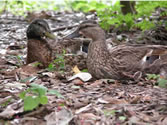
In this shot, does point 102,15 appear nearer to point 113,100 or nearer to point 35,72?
point 35,72

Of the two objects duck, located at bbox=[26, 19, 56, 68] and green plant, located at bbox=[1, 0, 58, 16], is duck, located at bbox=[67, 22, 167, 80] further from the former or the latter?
green plant, located at bbox=[1, 0, 58, 16]

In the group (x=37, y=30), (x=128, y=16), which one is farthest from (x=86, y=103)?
(x=128, y=16)

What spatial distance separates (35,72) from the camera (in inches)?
181

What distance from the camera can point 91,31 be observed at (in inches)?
184

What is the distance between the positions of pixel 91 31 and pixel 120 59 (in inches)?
28.0

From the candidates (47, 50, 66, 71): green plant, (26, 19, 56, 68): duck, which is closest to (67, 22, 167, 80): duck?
(47, 50, 66, 71): green plant

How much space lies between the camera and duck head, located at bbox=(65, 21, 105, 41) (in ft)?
15.1

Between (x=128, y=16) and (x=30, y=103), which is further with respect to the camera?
(x=128, y=16)

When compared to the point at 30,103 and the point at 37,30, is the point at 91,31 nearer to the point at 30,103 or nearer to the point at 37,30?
the point at 37,30

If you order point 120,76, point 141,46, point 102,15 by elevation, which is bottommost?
point 120,76

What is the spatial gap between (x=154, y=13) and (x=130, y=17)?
6.96ft

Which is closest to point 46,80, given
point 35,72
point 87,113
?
point 35,72

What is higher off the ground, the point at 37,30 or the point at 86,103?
the point at 37,30

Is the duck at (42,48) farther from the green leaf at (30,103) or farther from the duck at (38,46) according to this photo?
the green leaf at (30,103)
